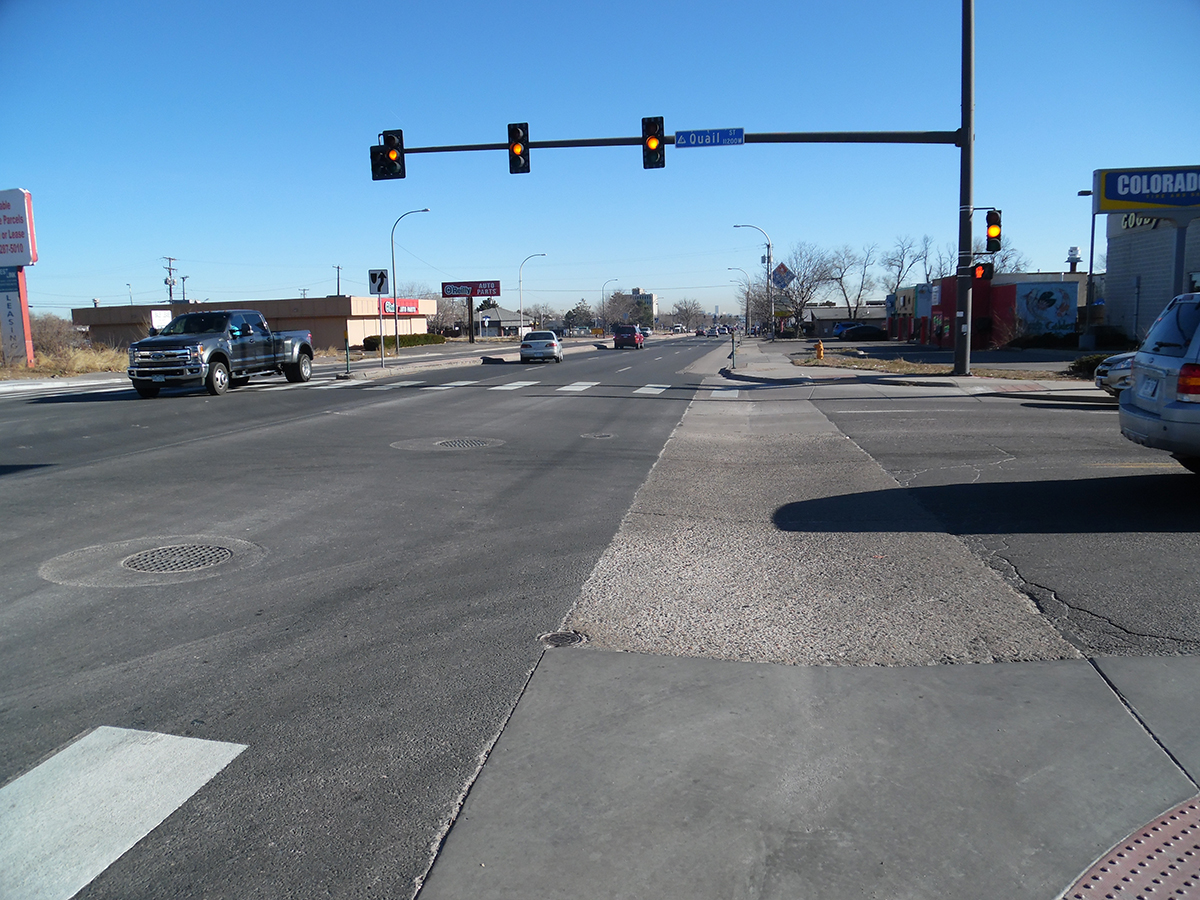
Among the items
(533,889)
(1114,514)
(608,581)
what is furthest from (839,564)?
(533,889)

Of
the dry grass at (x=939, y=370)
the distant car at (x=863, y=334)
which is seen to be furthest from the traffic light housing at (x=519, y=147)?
the distant car at (x=863, y=334)

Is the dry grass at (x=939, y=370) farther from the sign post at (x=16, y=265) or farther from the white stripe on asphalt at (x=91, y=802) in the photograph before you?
the sign post at (x=16, y=265)

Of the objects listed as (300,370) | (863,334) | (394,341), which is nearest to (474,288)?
(394,341)

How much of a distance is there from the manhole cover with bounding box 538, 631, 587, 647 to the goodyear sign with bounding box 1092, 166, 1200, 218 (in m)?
24.9

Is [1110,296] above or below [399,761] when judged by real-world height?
above

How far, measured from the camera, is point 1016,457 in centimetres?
1080

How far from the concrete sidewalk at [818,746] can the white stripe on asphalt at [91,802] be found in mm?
1182

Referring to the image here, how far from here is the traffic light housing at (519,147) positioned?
21.1 metres

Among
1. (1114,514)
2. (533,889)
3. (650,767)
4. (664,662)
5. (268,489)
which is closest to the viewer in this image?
(533,889)

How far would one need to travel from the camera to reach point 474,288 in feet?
350

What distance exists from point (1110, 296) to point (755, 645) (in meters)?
45.1

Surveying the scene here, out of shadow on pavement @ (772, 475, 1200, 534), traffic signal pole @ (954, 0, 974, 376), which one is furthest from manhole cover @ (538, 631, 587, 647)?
traffic signal pole @ (954, 0, 974, 376)

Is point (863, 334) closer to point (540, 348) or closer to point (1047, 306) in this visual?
point (1047, 306)

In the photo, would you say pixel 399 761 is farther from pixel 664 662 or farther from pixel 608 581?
pixel 608 581
